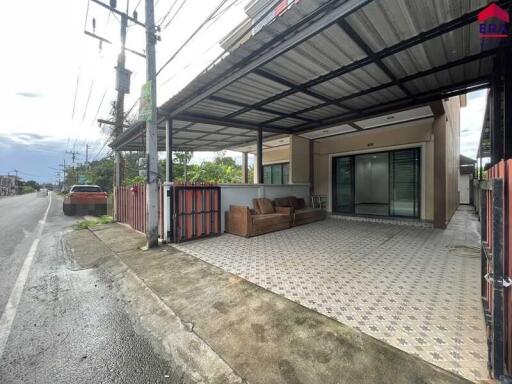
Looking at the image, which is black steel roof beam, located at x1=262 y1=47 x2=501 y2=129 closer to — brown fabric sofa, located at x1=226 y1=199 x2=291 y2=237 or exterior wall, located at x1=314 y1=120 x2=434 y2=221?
exterior wall, located at x1=314 y1=120 x2=434 y2=221

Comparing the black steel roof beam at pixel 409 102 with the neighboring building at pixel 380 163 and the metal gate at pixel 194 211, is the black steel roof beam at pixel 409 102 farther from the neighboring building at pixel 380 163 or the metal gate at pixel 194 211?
the metal gate at pixel 194 211

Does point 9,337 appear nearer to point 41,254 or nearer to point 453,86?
point 41,254

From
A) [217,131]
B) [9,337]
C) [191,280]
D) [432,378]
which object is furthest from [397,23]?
[217,131]

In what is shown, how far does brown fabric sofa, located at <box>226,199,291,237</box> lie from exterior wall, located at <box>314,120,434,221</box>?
350cm

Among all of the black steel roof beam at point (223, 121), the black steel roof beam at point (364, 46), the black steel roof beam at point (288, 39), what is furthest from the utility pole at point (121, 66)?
the black steel roof beam at point (364, 46)

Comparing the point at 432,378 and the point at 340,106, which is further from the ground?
the point at 340,106

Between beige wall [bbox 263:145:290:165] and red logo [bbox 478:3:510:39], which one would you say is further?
beige wall [bbox 263:145:290:165]

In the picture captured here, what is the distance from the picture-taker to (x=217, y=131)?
8.22m

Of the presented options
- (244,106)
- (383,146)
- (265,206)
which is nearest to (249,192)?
(265,206)

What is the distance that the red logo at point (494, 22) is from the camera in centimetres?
267

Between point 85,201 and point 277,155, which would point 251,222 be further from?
point 85,201

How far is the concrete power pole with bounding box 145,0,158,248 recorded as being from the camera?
496 cm

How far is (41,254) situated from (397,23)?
7.42 m

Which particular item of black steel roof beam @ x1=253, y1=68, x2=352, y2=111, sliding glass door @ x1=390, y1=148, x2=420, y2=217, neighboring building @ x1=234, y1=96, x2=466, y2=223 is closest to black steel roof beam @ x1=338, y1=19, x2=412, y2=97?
black steel roof beam @ x1=253, y1=68, x2=352, y2=111
